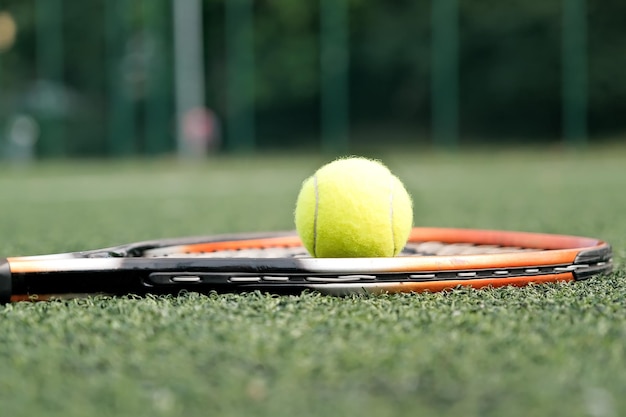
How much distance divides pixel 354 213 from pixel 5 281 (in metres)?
0.77

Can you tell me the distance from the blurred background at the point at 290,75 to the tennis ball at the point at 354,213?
10.9 meters

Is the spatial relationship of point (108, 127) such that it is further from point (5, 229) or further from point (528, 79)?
point (5, 229)

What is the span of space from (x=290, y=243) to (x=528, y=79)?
1265 cm

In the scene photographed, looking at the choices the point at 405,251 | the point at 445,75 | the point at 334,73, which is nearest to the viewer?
the point at 405,251

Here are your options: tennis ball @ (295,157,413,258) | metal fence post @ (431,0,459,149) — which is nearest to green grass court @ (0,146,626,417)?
tennis ball @ (295,157,413,258)

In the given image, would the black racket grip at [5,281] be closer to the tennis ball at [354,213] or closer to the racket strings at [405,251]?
the racket strings at [405,251]

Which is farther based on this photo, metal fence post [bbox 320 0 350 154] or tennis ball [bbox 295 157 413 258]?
metal fence post [bbox 320 0 350 154]

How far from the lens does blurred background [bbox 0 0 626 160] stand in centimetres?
1367

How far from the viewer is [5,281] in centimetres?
178

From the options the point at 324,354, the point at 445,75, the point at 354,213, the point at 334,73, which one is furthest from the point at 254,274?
the point at 334,73

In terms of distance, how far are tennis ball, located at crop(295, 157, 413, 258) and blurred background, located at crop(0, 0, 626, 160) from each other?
430 inches

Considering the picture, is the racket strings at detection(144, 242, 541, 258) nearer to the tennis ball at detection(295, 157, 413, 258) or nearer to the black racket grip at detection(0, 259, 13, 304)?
the tennis ball at detection(295, 157, 413, 258)

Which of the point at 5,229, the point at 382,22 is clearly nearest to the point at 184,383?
the point at 5,229

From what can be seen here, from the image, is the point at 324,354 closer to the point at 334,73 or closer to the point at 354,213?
the point at 354,213
